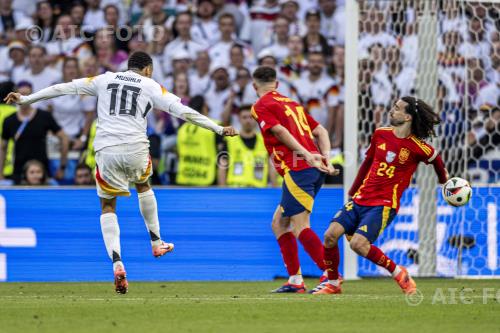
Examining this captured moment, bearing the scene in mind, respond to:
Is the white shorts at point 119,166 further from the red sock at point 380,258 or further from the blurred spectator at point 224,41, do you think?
the blurred spectator at point 224,41

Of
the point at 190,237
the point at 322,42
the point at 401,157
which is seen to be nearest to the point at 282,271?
the point at 190,237

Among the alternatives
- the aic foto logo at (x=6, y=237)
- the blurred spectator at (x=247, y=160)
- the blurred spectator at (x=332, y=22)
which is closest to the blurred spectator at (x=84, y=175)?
the blurred spectator at (x=247, y=160)

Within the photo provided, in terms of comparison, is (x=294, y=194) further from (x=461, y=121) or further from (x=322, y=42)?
(x=322, y=42)

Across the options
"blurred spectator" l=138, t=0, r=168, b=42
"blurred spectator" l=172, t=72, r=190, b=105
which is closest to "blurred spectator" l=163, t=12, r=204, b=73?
"blurred spectator" l=138, t=0, r=168, b=42

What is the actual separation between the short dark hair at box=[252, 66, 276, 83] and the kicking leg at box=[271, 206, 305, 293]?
125 centimetres

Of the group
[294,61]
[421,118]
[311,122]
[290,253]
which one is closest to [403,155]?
[421,118]

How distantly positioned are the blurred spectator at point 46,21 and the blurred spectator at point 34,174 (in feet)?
11.2

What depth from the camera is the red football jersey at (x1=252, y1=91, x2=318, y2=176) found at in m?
9.86

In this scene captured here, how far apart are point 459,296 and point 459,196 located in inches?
36.7

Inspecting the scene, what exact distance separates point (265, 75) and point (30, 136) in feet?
17.8

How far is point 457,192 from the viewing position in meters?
9.66

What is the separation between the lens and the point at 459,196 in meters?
9.64

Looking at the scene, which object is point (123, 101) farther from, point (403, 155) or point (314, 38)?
point (314, 38)

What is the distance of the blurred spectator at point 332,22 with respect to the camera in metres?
16.6
